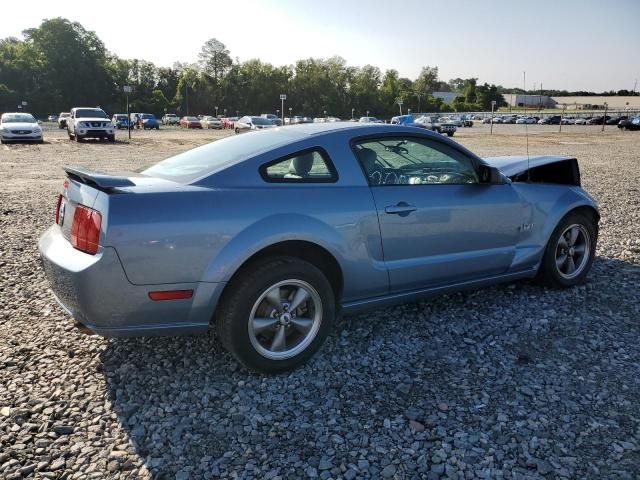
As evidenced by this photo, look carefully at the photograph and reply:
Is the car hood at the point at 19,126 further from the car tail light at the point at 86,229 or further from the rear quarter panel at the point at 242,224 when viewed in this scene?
the rear quarter panel at the point at 242,224

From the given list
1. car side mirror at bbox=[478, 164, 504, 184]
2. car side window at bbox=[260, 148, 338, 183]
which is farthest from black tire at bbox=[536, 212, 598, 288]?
car side window at bbox=[260, 148, 338, 183]

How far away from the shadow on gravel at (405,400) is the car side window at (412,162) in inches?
44.1

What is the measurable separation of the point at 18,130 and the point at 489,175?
26.1 m

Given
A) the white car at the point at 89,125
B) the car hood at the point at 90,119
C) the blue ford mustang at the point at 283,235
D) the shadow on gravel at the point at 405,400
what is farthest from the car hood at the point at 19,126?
the shadow on gravel at the point at 405,400

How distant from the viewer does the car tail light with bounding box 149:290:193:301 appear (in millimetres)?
2850

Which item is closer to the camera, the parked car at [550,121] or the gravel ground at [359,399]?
the gravel ground at [359,399]

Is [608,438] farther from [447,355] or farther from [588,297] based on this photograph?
[588,297]

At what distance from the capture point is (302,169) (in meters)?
3.35

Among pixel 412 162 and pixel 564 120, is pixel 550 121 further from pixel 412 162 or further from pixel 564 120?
pixel 412 162

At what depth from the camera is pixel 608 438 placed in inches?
104

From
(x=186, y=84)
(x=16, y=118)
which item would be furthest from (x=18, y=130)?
(x=186, y=84)

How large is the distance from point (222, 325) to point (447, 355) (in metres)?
1.56

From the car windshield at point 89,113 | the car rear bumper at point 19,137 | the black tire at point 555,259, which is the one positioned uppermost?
the car windshield at point 89,113

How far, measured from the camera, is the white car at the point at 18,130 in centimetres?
2408
